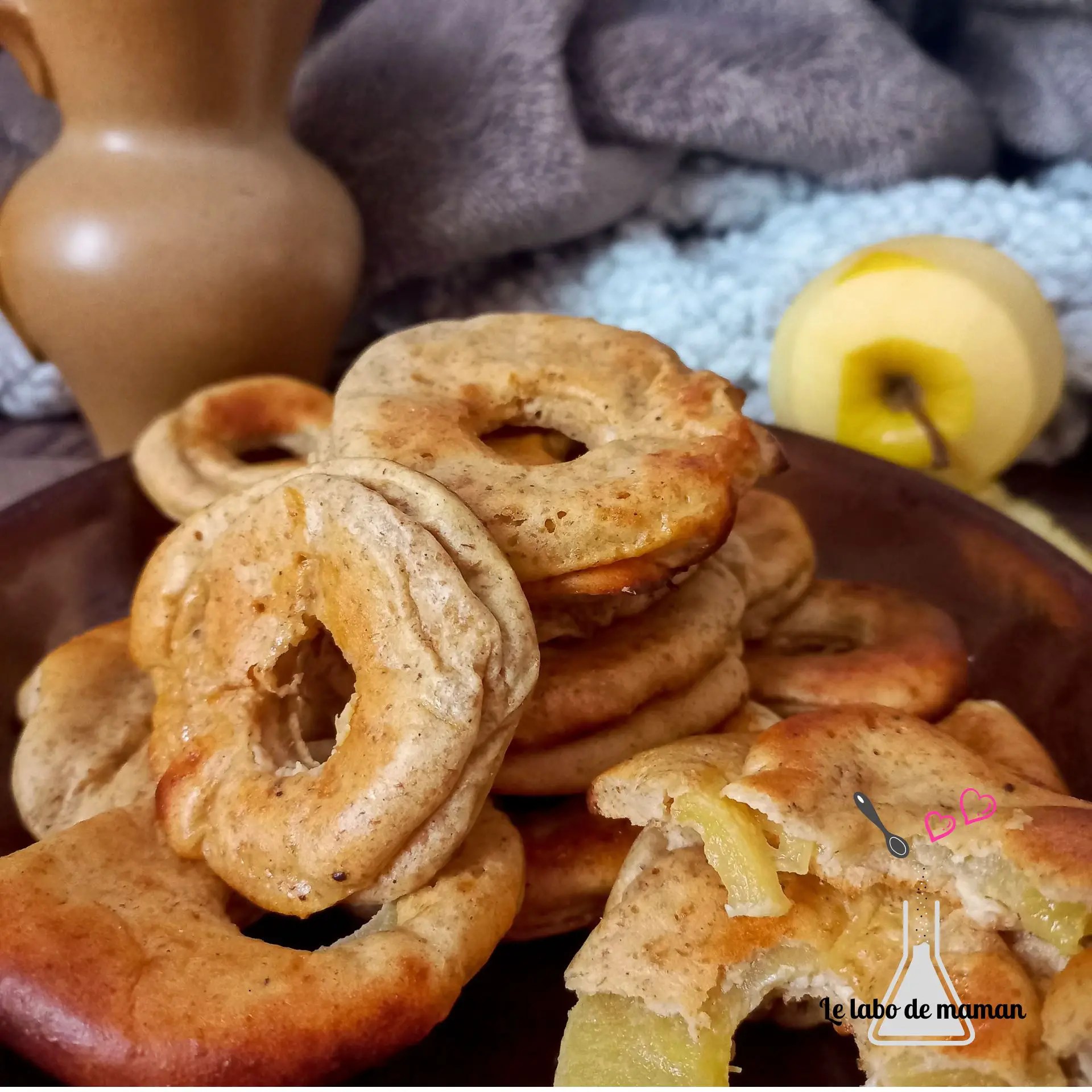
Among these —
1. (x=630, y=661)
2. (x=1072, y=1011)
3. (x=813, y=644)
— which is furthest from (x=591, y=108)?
(x=1072, y=1011)

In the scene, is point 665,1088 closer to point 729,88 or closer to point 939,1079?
point 939,1079

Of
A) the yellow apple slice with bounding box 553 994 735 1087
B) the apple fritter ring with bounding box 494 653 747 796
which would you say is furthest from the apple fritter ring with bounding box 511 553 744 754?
the yellow apple slice with bounding box 553 994 735 1087

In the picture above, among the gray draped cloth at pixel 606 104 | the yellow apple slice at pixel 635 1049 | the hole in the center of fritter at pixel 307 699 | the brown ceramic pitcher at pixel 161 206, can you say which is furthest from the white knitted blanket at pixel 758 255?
the yellow apple slice at pixel 635 1049

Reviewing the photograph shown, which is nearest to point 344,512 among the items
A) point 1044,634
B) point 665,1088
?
point 665,1088

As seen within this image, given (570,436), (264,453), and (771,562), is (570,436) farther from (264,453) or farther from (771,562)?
(264,453)

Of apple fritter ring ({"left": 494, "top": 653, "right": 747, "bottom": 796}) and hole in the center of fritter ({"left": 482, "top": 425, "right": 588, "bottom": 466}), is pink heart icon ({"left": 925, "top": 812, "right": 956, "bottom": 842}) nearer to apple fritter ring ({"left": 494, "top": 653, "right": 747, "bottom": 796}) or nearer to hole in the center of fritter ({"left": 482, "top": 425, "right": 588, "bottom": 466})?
apple fritter ring ({"left": 494, "top": 653, "right": 747, "bottom": 796})

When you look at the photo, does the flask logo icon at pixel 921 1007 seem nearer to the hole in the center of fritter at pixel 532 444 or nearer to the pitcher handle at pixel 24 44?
the hole in the center of fritter at pixel 532 444
